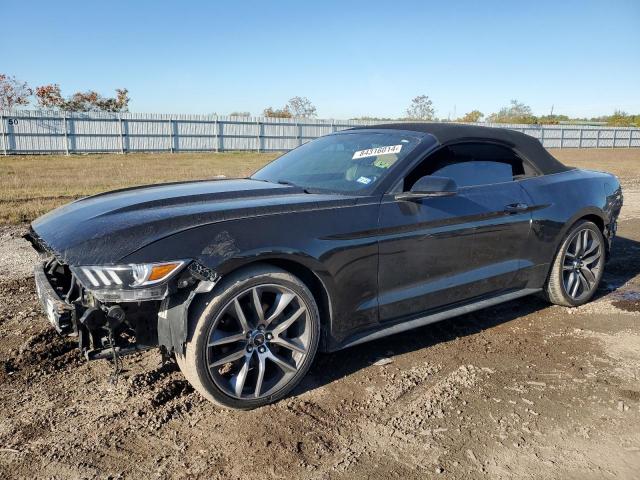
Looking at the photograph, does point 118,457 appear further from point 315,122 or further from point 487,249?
point 315,122

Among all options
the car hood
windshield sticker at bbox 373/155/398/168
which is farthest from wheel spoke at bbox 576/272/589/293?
the car hood

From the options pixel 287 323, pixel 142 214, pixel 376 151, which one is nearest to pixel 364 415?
pixel 287 323

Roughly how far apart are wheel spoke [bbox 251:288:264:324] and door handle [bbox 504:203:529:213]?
83.5 inches

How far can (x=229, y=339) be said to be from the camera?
9.41 feet

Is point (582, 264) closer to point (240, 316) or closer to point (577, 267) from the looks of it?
point (577, 267)

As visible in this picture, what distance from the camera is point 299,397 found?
3.13 m

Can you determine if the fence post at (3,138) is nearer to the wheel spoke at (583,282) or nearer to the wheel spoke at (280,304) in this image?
the wheel spoke at (280,304)

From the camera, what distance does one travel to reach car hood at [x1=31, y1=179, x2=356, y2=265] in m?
2.72

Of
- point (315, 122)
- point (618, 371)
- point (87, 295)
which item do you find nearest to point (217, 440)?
point (87, 295)

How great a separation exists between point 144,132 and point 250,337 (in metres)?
27.0

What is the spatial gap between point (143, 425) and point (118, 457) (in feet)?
0.89

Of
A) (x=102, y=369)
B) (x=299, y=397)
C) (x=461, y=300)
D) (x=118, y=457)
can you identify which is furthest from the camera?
(x=461, y=300)

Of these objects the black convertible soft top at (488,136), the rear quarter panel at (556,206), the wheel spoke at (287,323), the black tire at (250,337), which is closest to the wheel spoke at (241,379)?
the black tire at (250,337)

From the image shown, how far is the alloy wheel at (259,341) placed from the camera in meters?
2.87
